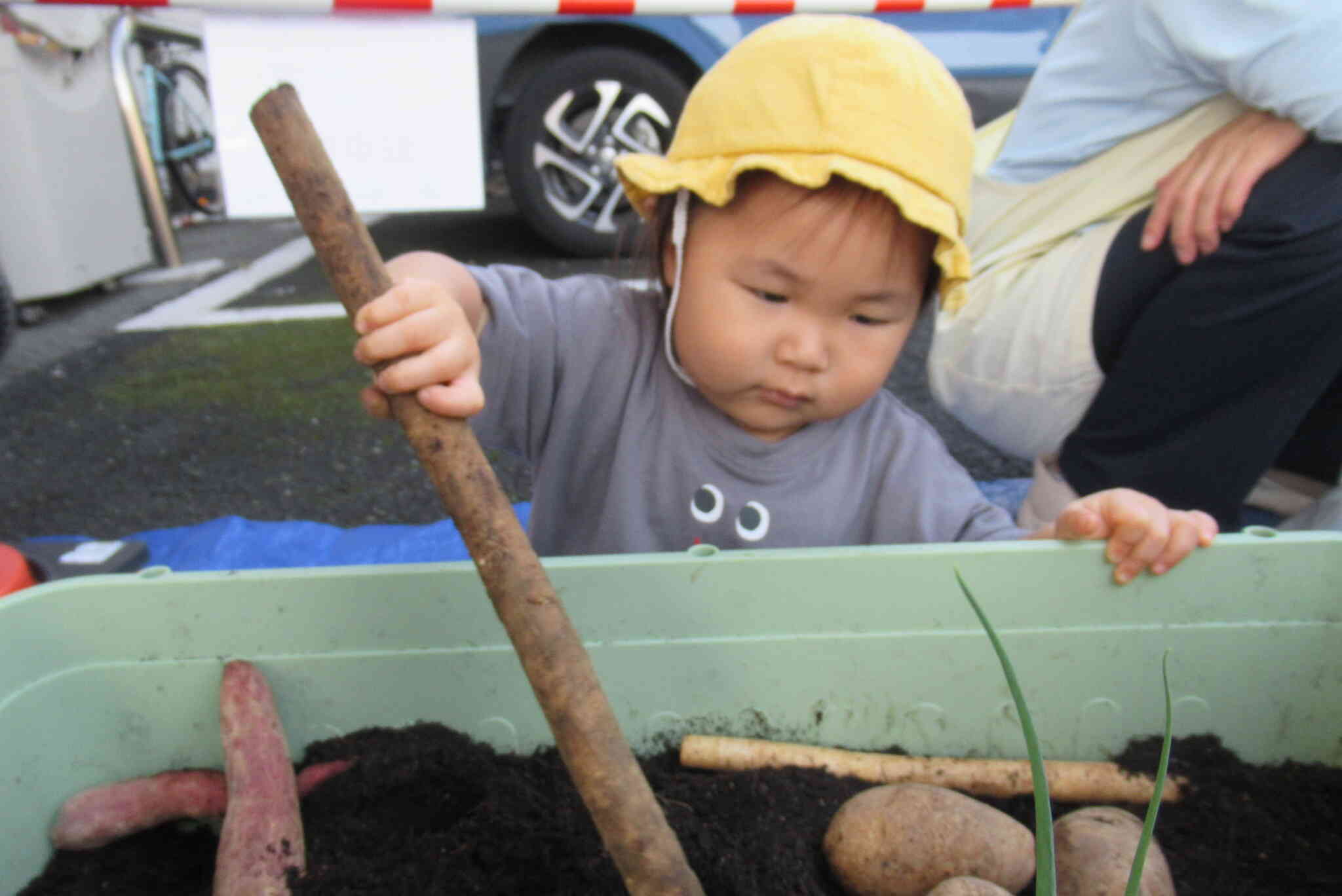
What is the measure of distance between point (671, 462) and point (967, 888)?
58 centimetres

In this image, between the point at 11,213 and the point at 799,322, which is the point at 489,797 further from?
the point at 11,213

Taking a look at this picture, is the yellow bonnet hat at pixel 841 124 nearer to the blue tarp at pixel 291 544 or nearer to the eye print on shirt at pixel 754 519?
the eye print on shirt at pixel 754 519

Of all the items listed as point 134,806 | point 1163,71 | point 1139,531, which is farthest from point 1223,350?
point 134,806

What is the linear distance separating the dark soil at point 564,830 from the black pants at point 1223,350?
62 cm

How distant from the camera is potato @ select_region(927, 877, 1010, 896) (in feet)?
2.22

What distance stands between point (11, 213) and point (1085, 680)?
311 cm

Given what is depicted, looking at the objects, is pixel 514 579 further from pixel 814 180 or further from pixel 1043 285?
pixel 1043 285

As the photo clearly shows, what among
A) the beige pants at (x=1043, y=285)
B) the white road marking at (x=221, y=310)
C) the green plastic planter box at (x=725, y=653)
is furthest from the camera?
the white road marking at (x=221, y=310)

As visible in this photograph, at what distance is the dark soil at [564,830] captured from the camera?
2.52ft

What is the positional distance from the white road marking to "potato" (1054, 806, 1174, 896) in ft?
6.45

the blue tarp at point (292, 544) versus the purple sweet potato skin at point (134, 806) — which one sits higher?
the purple sweet potato skin at point (134, 806)

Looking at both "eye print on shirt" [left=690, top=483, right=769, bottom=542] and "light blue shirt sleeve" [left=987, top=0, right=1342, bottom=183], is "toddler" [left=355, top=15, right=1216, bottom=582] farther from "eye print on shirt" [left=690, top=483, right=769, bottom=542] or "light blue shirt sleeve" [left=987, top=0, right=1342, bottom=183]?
"light blue shirt sleeve" [left=987, top=0, right=1342, bottom=183]

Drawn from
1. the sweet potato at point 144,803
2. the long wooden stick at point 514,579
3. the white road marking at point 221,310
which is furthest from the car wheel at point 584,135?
the long wooden stick at point 514,579

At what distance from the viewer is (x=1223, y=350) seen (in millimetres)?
1388
